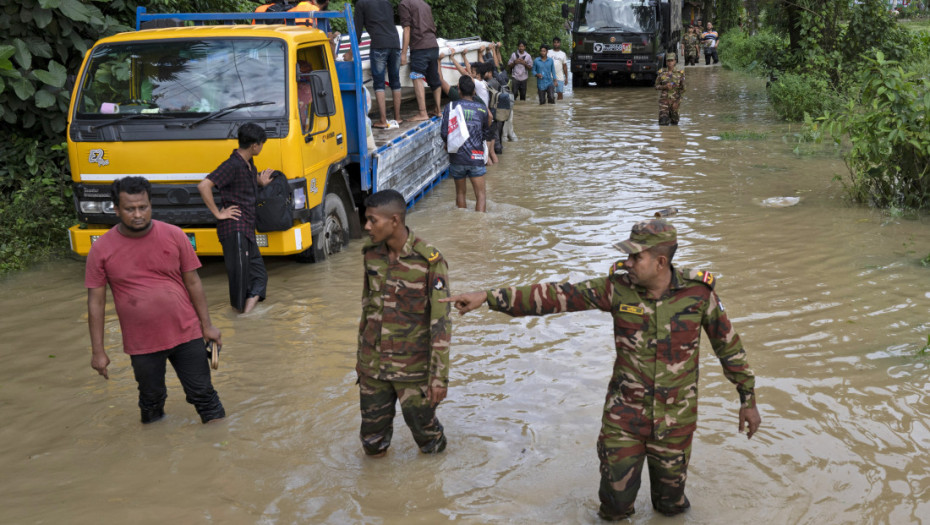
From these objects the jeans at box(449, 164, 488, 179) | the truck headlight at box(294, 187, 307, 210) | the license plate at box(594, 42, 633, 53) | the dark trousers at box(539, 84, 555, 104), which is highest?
the license plate at box(594, 42, 633, 53)

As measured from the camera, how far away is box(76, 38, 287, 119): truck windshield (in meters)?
7.64

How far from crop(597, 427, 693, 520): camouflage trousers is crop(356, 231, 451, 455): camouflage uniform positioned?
2.86 ft

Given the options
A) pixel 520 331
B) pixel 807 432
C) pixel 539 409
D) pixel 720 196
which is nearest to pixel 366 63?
pixel 720 196

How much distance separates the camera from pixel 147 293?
4.61 meters

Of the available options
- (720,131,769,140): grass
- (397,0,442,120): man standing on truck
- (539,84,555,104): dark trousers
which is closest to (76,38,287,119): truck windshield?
(397,0,442,120): man standing on truck

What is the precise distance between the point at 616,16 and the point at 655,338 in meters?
23.9

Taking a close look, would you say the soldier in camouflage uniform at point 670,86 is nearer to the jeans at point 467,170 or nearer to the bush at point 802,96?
the bush at point 802,96

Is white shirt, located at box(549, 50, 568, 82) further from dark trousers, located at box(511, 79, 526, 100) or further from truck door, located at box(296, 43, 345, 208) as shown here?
truck door, located at box(296, 43, 345, 208)

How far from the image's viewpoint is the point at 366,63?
36.9ft

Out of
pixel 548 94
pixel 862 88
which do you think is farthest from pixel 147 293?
pixel 548 94

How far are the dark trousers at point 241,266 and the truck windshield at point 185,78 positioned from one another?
1190 mm

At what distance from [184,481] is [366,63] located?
302 inches

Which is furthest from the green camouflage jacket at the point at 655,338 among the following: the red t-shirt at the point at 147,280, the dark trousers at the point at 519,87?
the dark trousers at the point at 519,87

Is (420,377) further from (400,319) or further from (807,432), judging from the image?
(807,432)
